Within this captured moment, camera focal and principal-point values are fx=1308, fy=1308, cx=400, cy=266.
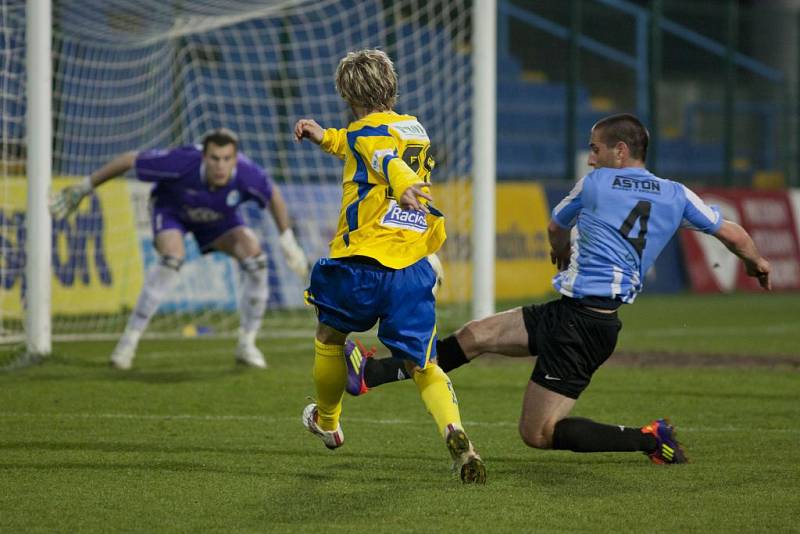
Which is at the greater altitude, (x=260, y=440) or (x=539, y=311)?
(x=539, y=311)

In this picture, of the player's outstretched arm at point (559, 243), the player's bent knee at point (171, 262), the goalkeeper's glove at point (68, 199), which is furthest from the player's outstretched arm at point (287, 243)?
the player's outstretched arm at point (559, 243)

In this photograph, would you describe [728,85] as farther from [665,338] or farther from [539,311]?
[539,311]

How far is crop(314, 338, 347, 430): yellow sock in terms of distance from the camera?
596 cm

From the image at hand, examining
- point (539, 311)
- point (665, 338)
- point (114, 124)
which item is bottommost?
point (665, 338)

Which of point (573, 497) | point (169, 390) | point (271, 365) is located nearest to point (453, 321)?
point (271, 365)

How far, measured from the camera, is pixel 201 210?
10.1 metres

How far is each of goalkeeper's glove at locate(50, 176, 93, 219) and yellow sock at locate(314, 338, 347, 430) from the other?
4271 millimetres

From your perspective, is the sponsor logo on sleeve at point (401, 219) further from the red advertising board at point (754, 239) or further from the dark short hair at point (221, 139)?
the red advertising board at point (754, 239)

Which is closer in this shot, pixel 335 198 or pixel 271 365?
pixel 271 365

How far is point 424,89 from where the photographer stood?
15.4 meters

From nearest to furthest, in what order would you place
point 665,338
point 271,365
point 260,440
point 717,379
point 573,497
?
point 573,497 → point 260,440 → point 717,379 → point 271,365 → point 665,338

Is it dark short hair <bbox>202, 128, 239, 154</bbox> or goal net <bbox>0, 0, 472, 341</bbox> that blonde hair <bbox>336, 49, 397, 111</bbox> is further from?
goal net <bbox>0, 0, 472, 341</bbox>

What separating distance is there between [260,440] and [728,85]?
16.6m

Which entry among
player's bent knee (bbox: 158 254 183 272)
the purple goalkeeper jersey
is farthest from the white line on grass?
the purple goalkeeper jersey
